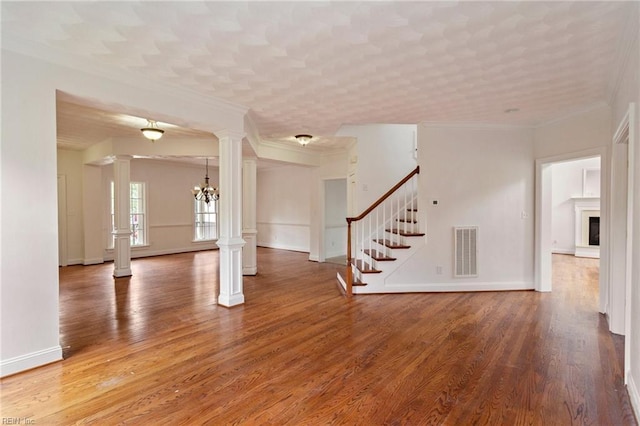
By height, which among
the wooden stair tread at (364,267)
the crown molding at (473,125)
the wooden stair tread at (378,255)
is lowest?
the wooden stair tread at (364,267)

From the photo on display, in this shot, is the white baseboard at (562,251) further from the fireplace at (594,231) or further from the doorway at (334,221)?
the doorway at (334,221)

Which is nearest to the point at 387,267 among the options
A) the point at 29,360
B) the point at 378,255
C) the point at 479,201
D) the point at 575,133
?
the point at 378,255

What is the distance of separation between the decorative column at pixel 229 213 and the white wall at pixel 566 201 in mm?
8504

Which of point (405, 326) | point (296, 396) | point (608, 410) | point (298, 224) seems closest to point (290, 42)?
point (296, 396)

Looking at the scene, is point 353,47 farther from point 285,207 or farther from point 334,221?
point 285,207

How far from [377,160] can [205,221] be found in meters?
6.34

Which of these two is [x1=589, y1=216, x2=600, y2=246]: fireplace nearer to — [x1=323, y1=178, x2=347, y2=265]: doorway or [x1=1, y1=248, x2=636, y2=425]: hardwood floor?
[x1=1, y1=248, x2=636, y2=425]: hardwood floor

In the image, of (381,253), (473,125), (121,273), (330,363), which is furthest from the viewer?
(121,273)

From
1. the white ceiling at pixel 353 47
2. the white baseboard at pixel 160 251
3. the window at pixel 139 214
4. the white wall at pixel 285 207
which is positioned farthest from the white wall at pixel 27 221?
the white wall at pixel 285 207

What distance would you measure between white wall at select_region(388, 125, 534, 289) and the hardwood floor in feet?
1.35

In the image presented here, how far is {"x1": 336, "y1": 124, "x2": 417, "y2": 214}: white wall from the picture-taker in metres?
5.74

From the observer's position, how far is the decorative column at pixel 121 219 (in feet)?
19.5

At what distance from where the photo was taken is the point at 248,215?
6.20 metres

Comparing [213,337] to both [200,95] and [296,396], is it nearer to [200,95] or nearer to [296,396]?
[296,396]
